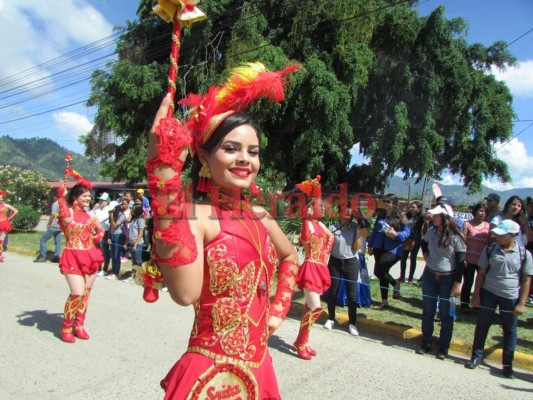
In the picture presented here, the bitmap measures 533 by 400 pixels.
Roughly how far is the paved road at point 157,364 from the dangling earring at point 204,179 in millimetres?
2427

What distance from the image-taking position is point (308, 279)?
4719 mm

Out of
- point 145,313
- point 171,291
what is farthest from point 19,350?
point 171,291

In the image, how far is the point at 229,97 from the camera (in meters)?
1.90

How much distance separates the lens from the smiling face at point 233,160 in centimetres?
175

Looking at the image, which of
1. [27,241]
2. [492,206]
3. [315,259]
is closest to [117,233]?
[315,259]

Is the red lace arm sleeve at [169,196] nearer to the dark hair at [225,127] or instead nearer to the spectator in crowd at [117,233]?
the dark hair at [225,127]

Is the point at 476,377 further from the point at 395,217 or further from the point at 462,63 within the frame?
the point at 462,63

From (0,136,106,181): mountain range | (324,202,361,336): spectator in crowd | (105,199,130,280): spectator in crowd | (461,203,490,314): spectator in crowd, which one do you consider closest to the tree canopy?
(105,199,130,280): spectator in crowd

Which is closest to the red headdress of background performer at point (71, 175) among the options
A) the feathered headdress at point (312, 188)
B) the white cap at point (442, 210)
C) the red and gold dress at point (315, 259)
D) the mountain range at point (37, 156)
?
the feathered headdress at point (312, 188)

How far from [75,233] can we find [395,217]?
4.72 metres

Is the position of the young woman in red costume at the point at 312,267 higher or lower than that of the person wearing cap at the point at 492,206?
lower

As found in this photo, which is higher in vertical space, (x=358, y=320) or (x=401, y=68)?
(x=401, y=68)

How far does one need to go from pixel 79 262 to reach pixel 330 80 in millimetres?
10917

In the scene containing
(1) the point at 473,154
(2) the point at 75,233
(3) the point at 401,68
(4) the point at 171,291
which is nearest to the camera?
(4) the point at 171,291
